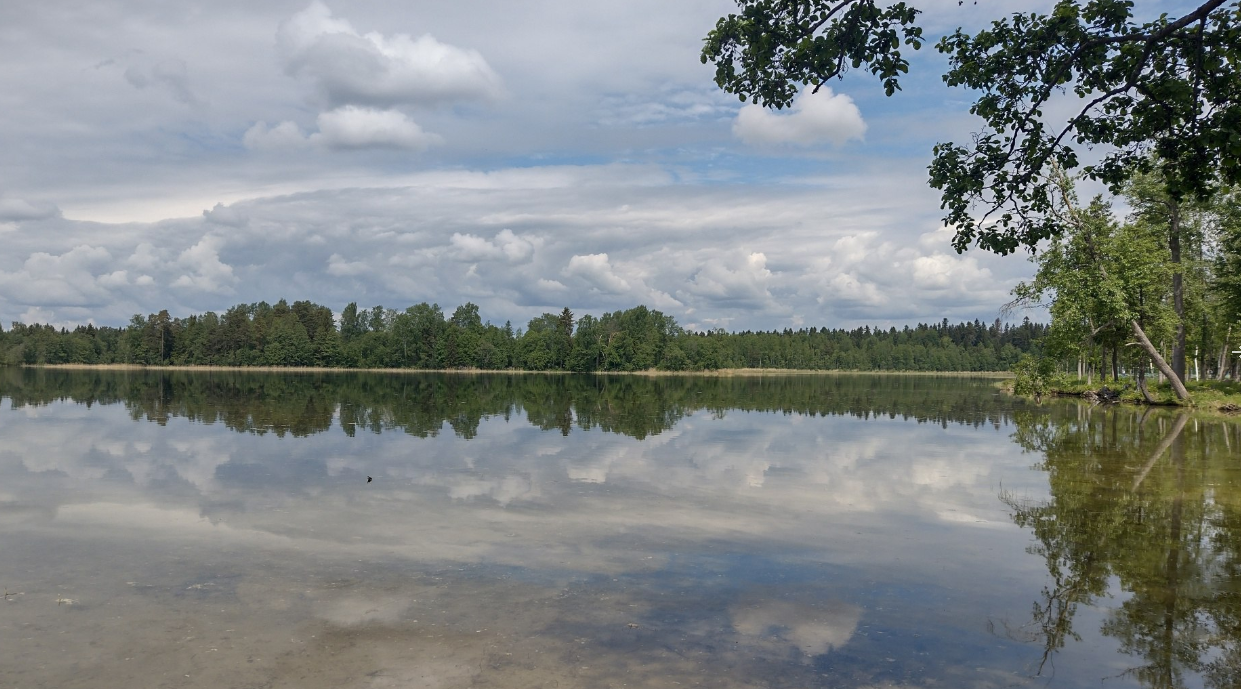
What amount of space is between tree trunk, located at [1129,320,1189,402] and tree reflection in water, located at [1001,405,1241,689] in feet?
55.5

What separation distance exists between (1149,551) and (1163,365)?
122 feet

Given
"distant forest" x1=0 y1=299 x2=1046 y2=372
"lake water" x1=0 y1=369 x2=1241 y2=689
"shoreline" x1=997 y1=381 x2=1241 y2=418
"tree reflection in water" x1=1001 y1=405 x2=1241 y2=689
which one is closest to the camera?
"lake water" x1=0 y1=369 x2=1241 y2=689

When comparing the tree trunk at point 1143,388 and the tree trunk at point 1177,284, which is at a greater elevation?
the tree trunk at point 1177,284

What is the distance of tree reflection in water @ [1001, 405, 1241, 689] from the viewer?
28.7 ft

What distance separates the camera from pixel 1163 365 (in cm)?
4331

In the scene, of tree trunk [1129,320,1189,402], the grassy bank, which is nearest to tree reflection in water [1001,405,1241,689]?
tree trunk [1129,320,1189,402]

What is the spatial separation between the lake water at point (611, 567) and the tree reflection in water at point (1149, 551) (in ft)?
0.20

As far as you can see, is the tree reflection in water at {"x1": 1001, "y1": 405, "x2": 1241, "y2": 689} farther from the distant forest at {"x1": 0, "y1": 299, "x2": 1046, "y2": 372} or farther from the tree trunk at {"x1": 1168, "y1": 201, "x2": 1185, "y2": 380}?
the distant forest at {"x1": 0, "y1": 299, "x2": 1046, "y2": 372}

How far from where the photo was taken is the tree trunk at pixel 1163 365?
138 feet

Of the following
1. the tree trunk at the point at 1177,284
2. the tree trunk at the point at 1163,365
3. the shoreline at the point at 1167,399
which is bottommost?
the shoreline at the point at 1167,399

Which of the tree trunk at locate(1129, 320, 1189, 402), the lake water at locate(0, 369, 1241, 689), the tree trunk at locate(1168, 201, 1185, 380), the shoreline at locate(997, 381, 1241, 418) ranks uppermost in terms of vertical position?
the tree trunk at locate(1168, 201, 1185, 380)

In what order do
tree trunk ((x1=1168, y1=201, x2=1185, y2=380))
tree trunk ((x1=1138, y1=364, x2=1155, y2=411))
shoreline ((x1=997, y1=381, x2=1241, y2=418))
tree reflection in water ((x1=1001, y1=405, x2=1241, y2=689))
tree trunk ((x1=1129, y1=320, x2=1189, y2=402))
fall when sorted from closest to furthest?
tree reflection in water ((x1=1001, y1=405, x2=1241, y2=689)) < shoreline ((x1=997, y1=381, x2=1241, y2=418)) < tree trunk ((x1=1129, y1=320, x2=1189, y2=402)) < tree trunk ((x1=1168, y1=201, x2=1185, y2=380)) < tree trunk ((x1=1138, y1=364, x2=1155, y2=411))

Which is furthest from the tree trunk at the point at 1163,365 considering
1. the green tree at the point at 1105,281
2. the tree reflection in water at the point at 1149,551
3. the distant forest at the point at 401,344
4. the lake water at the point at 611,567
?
the distant forest at the point at 401,344

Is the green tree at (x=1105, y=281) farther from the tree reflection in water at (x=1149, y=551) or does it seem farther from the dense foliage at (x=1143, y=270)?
the tree reflection in water at (x=1149, y=551)
